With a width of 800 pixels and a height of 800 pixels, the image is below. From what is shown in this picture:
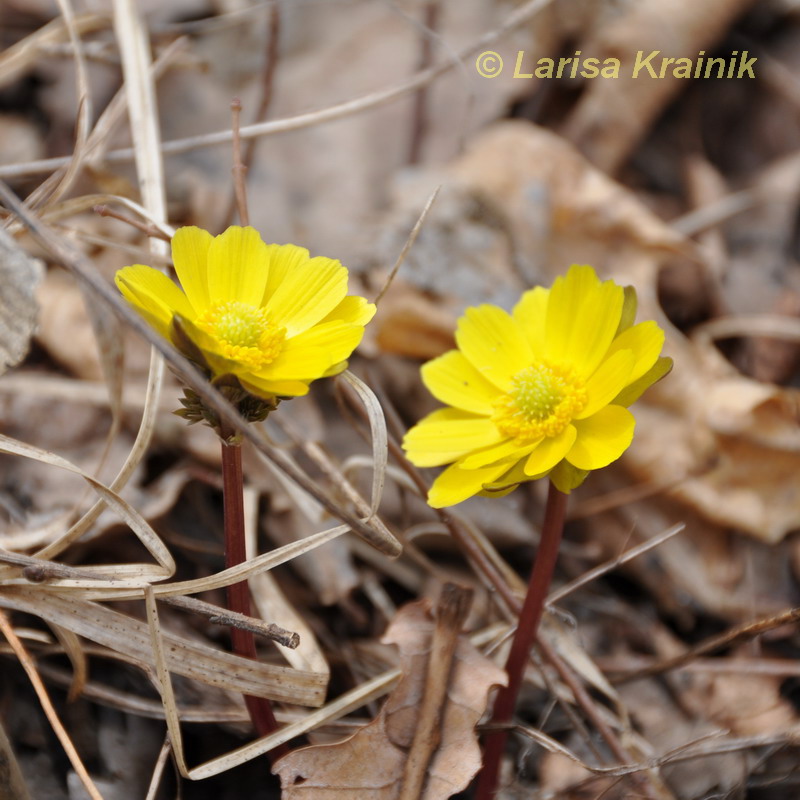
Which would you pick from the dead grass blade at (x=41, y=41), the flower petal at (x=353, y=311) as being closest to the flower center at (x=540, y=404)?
the flower petal at (x=353, y=311)

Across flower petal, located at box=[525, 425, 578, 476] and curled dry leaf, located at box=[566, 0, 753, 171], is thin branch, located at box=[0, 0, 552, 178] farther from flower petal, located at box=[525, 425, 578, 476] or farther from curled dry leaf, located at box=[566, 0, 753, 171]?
flower petal, located at box=[525, 425, 578, 476]

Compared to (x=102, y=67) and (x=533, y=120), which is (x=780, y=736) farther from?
(x=102, y=67)

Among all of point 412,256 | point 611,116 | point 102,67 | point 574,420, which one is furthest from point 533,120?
point 574,420

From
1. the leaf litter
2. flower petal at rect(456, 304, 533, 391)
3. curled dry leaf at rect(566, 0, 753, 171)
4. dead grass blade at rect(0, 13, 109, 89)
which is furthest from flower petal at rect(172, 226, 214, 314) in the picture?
curled dry leaf at rect(566, 0, 753, 171)

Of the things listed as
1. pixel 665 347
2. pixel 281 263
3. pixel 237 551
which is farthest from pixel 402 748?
pixel 665 347

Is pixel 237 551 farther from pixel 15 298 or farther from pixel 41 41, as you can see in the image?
pixel 41 41

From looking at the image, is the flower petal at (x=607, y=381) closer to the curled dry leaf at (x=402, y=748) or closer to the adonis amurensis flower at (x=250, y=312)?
the adonis amurensis flower at (x=250, y=312)
